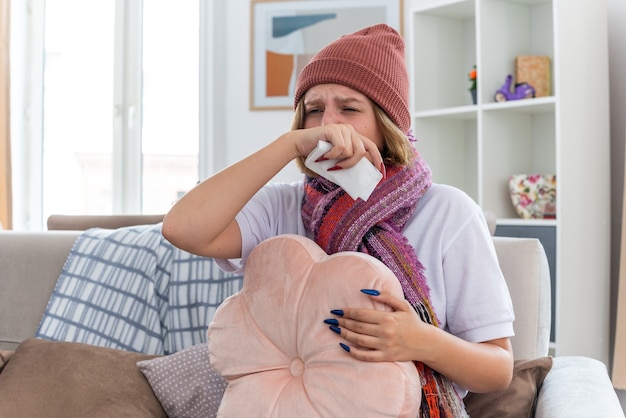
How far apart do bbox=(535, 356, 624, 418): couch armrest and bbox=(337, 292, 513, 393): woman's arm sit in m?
0.12

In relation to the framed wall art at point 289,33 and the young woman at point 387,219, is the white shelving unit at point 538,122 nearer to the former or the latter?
the framed wall art at point 289,33

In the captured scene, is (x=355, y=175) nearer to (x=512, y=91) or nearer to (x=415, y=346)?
(x=415, y=346)

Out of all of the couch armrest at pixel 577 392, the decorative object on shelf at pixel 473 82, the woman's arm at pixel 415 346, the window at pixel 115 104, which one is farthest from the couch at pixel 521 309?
the window at pixel 115 104

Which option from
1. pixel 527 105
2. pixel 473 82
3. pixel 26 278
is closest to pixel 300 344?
pixel 26 278

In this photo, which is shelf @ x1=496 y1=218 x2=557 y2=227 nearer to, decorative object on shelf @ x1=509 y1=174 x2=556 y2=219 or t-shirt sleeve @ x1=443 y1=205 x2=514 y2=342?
decorative object on shelf @ x1=509 y1=174 x2=556 y2=219

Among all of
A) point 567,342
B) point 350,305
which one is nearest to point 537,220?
point 567,342

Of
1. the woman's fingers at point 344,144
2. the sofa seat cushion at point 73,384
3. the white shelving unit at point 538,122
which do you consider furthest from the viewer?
the white shelving unit at point 538,122

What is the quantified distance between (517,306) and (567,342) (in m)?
1.33

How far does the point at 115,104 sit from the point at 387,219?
11.6 feet

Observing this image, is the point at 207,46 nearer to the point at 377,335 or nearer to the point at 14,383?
the point at 14,383

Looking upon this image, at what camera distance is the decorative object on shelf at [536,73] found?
10.3 ft

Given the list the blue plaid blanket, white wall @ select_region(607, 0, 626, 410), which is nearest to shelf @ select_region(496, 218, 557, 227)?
white wall @ select_region(607, 0, 626, 410)

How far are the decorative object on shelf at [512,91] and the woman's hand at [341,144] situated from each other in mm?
1904

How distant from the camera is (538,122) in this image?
3328mm
